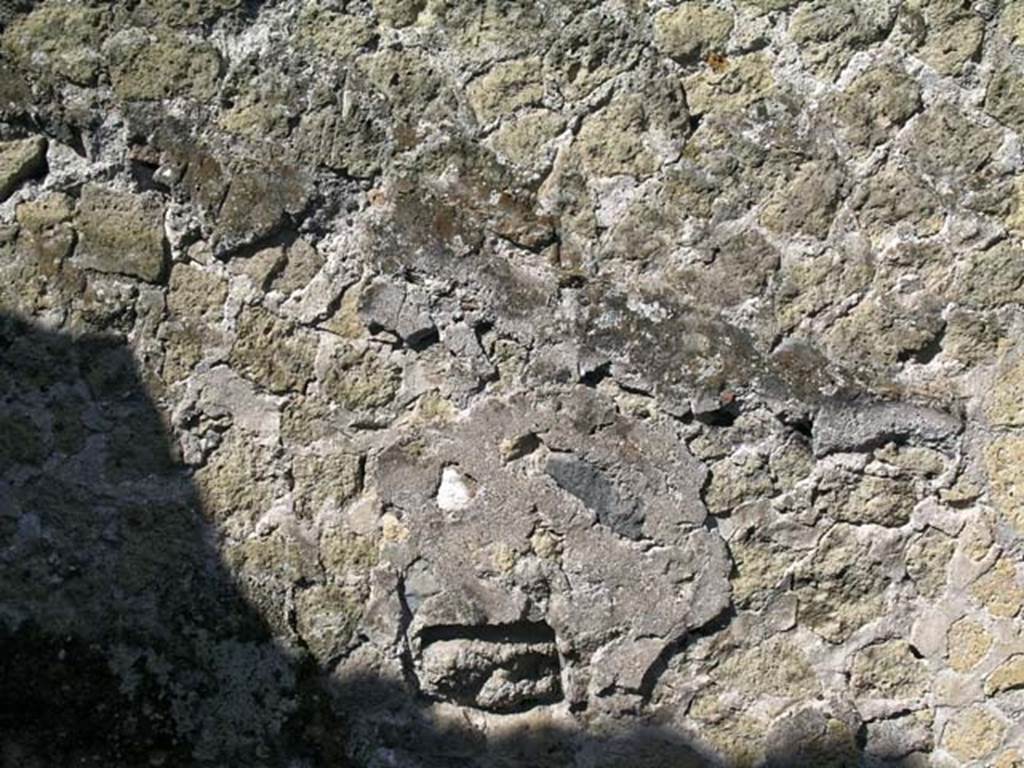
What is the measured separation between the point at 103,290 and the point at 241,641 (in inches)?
26.8

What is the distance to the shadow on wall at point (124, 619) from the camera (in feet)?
7.74

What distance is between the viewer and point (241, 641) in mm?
→ 2383

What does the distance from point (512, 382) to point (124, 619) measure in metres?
0.83

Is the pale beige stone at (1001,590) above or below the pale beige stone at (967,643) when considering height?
above

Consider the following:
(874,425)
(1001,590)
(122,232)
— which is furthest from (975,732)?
(122,232)

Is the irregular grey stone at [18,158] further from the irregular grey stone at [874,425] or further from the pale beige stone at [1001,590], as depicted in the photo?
the pale beige stone at [1001,590]

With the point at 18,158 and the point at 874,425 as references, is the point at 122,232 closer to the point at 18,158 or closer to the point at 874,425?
the point at 18,158

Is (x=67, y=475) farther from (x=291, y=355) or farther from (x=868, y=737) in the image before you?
(x=868, y=737)

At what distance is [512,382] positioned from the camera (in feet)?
7.52

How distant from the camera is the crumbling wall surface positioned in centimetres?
218

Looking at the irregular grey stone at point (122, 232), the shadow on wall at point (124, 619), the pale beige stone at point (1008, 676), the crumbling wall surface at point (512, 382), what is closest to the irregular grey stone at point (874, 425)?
the crumbling wall surface at point (512, 382)

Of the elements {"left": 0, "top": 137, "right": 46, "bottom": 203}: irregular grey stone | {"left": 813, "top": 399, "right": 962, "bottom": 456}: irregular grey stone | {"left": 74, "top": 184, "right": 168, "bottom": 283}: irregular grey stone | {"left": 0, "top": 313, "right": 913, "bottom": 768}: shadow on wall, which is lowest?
{"left": 0, "top": 313, "right": 913, "bottom": 768}: shadow on wall

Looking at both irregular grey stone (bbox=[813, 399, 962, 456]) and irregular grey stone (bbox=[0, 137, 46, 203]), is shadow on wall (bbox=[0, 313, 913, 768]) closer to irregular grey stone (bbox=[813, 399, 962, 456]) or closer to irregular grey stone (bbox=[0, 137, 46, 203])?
irregular grey stone (bbox=[0, 137, 46, 203])

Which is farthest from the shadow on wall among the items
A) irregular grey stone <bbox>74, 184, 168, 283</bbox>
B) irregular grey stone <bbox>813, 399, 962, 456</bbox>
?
irregular grey stone <bbox>813, 399, 962, 456</bbox>
